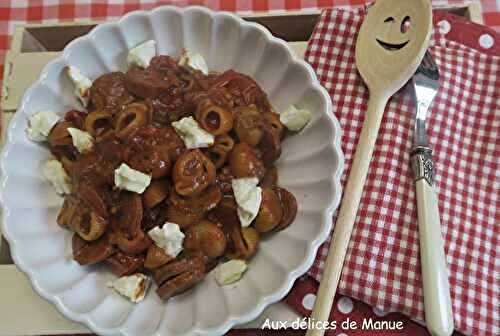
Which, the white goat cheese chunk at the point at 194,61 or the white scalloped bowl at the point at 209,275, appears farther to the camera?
the white goat cheese chunk at the point at 194,61

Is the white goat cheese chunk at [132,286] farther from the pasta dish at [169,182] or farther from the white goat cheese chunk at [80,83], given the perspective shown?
the white goat cheese chunk at [80,83]

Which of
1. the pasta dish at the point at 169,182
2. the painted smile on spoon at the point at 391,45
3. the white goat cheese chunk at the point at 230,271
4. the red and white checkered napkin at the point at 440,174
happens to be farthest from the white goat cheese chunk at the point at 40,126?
the painted smile on spoon at the point at 391,45

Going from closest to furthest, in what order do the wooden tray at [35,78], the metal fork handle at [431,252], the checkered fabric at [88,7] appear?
the metal fork handle at [431,252], the wooden tray at [35,78], the checkered fabric at [88,7]

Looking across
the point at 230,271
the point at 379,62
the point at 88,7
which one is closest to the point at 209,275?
the point at 230,271

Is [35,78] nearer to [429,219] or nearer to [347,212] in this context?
[347,212]

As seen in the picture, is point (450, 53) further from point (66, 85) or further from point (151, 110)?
point (66, 85)

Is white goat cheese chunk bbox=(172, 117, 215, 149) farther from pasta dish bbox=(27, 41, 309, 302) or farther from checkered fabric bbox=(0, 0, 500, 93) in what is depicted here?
checkered fabric bbox=(0, 0, 500, 93)

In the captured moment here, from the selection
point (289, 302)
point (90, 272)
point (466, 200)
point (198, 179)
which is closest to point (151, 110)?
point (198, 179)
